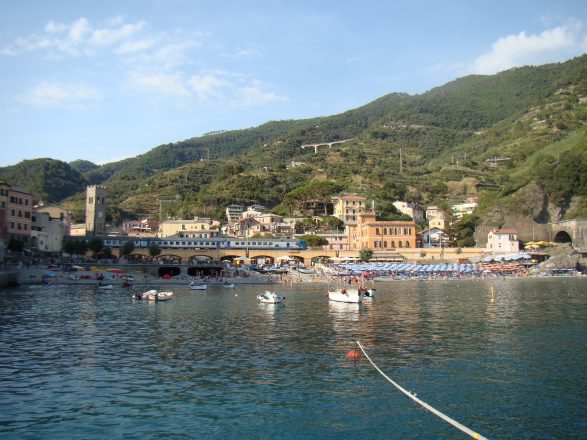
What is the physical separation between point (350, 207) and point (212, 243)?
117ft

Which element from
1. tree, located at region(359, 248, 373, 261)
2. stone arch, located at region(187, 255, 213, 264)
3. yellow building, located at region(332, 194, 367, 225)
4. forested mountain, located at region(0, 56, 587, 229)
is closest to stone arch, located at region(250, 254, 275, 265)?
stone arch, located at region(187, 255, 213, 264)

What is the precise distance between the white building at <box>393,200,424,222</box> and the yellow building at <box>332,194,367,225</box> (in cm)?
1210

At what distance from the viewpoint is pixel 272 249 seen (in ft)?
323

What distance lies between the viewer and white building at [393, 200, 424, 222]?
422 feet

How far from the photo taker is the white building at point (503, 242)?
99.9 metres

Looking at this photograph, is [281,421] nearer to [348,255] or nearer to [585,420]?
[585,420]

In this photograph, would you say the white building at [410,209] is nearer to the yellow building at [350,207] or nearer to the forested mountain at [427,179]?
the forested mountain at [427,179]

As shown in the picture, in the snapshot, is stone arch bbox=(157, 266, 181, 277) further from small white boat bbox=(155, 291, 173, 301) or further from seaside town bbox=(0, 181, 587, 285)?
small white boat bbox=(155, 291, 173, 301)

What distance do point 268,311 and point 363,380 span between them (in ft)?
77.1

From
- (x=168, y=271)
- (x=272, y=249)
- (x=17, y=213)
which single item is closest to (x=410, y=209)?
(x=272, y=249)

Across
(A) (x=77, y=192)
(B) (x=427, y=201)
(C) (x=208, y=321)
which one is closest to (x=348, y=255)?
(B) (x=427, y=201)

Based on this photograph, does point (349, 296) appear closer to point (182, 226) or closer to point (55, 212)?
point (55, 212)

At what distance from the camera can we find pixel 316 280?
8081 cm

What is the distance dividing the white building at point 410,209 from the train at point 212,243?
3777 cm
